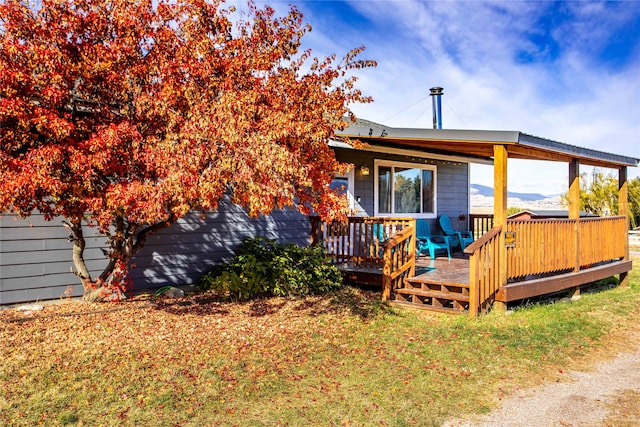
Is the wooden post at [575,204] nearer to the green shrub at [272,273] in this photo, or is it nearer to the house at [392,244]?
the house at [392,244]

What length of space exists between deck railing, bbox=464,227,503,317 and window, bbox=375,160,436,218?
159 inches

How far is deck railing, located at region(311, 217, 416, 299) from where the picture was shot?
6.98 metres

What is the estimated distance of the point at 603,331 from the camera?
591 centimetres

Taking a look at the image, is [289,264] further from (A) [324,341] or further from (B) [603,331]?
(B) [603,331]

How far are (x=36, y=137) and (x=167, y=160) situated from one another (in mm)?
1374

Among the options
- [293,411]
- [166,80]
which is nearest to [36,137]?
[166,80]

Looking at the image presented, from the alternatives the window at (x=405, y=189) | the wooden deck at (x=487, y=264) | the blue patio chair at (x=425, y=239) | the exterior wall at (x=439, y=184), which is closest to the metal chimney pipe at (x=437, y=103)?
the exterior wall at (x=439, y=184)

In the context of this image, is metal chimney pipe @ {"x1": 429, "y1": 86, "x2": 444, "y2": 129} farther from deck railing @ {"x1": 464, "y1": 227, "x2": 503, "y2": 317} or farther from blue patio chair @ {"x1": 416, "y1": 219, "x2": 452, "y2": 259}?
deck railing @ {"x1": 464, "y1": 227, "x2": 503, "y2": 317}

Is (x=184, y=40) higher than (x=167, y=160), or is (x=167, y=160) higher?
(x=184, y=40)

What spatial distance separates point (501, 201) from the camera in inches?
246

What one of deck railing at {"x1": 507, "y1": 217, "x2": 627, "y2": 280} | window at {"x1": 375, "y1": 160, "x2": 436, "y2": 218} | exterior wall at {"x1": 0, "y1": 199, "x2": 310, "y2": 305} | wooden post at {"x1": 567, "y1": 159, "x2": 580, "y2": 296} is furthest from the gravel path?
window at {"x1": 375, "y1": 160, "x2": 436, "y2": 218}

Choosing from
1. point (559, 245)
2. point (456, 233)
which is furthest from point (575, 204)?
point (456, 233)

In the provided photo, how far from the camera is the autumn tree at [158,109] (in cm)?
392

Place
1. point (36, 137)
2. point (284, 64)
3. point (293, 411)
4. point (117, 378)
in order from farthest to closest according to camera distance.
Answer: point (284, 64) → point (36, 137) → point (117, 378) → point (293, 411)
